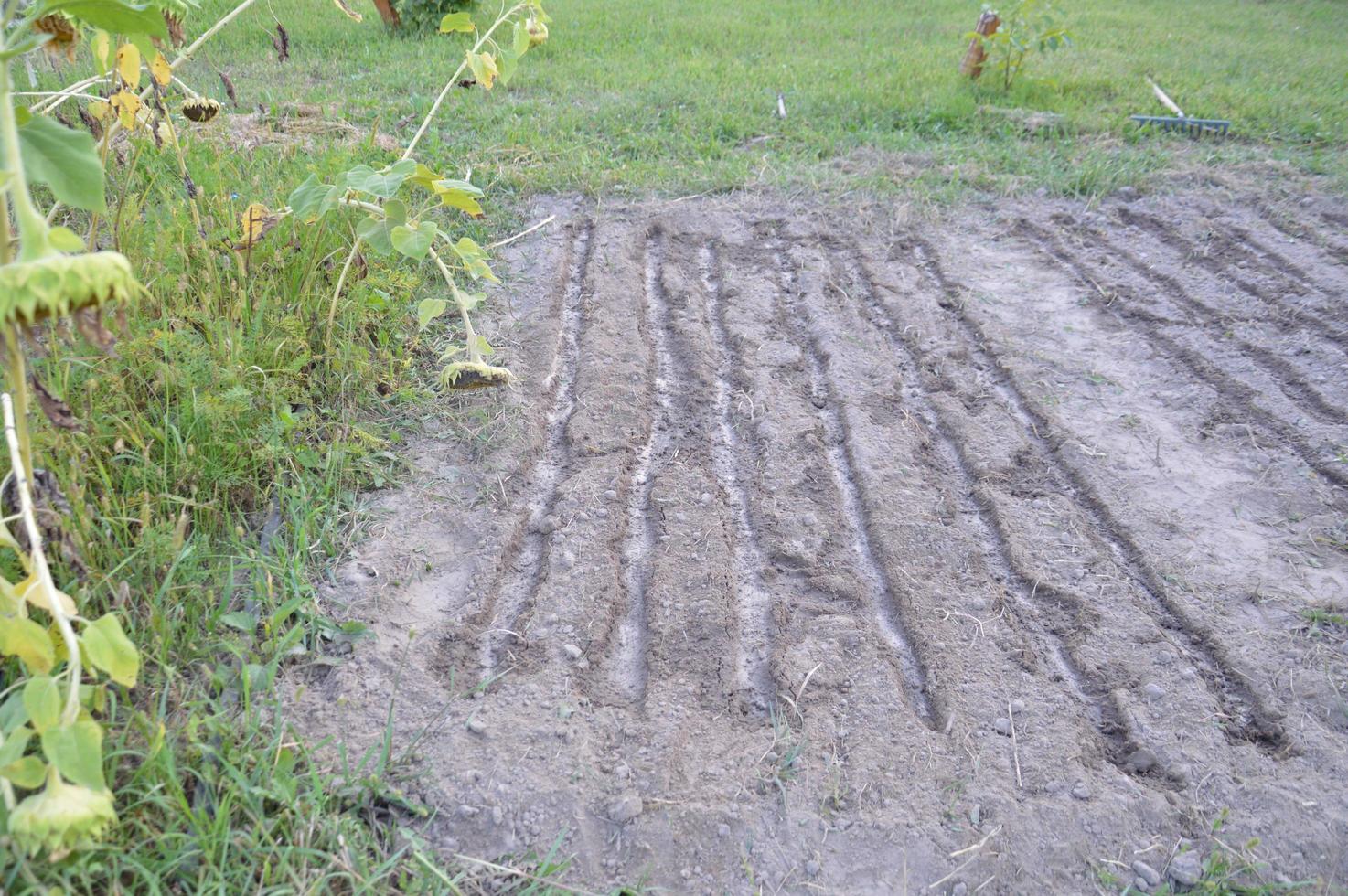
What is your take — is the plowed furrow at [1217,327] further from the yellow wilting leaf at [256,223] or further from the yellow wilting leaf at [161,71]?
the yellow wilting leaf at [161,71]

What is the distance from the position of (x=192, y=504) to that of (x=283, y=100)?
411cm

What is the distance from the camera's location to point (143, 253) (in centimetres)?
309

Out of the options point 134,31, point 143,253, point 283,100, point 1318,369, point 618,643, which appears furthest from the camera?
point 283,100

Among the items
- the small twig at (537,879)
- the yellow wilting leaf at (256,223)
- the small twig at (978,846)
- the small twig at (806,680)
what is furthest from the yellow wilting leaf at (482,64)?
the small twig at (978,846)

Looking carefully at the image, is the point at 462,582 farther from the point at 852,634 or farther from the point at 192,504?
the point at 852,634

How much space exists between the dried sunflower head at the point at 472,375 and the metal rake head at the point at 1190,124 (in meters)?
4.84

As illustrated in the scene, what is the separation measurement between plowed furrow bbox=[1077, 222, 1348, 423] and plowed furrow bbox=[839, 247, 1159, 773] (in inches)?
43.8

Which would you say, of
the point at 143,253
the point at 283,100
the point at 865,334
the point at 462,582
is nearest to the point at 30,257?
the point at 462,582

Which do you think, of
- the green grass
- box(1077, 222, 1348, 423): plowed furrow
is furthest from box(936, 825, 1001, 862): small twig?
the green grass

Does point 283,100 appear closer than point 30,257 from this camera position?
No

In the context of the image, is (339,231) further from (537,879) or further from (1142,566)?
(1142,566)

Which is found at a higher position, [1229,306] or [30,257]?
[30,257]

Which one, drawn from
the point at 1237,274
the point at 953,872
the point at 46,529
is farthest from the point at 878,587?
the point at 1237,274

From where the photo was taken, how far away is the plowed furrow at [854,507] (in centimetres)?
237
